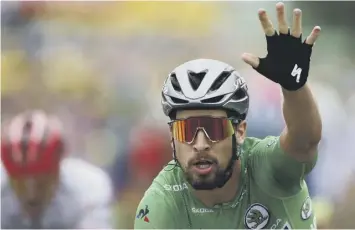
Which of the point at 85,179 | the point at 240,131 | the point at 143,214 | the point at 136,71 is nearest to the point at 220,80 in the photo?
the point at 240,131

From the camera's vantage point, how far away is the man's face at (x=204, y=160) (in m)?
A: 1.79

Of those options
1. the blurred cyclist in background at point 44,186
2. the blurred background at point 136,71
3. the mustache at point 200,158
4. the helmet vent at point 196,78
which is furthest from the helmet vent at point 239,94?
the blurred background at point 136,71

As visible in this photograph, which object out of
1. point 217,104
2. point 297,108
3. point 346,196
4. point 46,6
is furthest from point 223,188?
point 46,6

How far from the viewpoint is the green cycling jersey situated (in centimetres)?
187

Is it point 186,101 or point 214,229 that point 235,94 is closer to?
point 186,101

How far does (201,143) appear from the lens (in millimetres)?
1789

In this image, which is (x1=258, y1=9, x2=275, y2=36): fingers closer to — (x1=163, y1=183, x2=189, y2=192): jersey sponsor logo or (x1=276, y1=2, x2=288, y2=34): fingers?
(x1=276, y1=2, x2=288, y2=34): fingers

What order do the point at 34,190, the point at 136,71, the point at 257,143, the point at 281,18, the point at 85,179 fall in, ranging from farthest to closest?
the point at 136,71 < the point at 85,179 < the point at 34,190 < the point at 257,143 < the point at 281,18

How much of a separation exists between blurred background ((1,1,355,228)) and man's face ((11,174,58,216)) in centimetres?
53

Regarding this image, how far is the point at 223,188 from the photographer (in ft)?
6.39

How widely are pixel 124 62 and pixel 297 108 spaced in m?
3.34

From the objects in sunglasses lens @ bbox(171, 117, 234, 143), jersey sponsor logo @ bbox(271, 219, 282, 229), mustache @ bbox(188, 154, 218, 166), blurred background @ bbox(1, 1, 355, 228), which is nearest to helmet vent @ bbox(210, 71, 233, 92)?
sunglasses lens @ bbox(171, 117, 234, 143)

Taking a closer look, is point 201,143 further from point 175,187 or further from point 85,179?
point 85,179

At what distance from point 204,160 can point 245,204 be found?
25 cm
